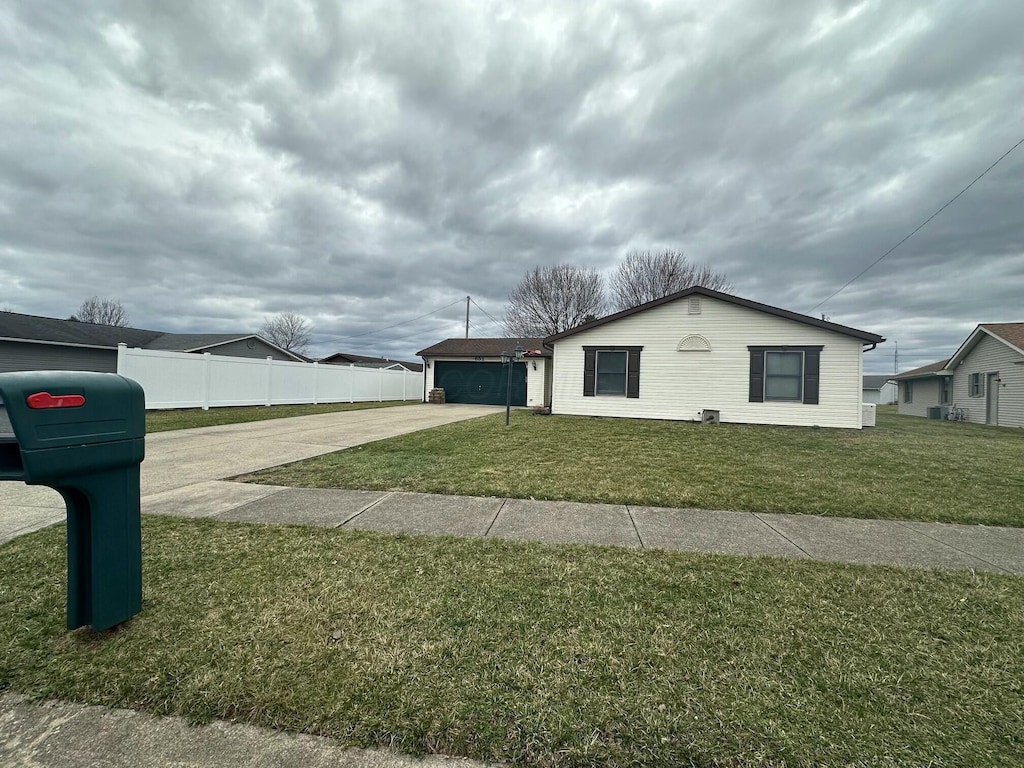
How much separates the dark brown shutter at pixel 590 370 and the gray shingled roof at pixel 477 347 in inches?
229

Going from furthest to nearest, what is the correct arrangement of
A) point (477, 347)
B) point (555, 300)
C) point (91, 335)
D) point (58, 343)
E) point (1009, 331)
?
1. point (555, 300)
2. point (477, 347)
3. point (91, 335)
4. point (58, 343)
5. point (1009, 331)

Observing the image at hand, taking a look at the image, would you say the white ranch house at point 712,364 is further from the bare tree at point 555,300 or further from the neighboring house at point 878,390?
the neighboring house at point 878,390

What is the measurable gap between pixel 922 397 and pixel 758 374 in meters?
18.8

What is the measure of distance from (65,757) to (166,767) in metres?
0.36

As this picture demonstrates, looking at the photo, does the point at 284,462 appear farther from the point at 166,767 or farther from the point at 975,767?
the point at 975,767

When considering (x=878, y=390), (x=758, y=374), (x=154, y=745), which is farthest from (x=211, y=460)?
(x=878, y=390)

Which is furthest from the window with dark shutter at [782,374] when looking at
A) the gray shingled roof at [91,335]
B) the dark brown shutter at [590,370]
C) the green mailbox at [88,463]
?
the gray shingled roof at [91,335]

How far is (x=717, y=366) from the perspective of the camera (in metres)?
11.8

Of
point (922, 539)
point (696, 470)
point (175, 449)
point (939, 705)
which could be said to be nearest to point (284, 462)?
point (175, 449)

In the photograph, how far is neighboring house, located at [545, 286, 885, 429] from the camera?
433 inches

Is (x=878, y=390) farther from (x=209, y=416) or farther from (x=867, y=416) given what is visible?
(x=209, y=416)

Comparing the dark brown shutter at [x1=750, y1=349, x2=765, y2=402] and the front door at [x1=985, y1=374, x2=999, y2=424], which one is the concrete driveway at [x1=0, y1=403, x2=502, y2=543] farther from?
the front door at [x1=985, y1=374, x2=999, y2=424]

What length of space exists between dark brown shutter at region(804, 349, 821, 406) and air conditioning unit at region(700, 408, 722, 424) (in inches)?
87.3

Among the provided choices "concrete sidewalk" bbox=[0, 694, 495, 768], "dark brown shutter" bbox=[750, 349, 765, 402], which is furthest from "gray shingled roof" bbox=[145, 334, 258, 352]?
"dark brown shutter" bbox=[750, 349, 765, 402]
